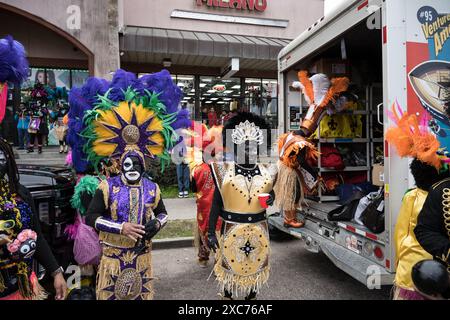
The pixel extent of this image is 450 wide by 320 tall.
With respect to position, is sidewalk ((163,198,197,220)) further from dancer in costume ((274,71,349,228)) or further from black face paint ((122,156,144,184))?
black face paint ((122,156,144,184))

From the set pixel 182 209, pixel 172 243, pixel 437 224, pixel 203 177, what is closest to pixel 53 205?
pixel 203 177

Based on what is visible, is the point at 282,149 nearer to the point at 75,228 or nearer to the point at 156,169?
the point at 75,228

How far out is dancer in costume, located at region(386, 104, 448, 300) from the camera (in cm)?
207

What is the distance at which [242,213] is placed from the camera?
9.97 feet

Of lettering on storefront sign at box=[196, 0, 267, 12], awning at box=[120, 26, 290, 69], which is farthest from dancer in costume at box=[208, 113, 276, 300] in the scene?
lettering on storefront sign at box=[196, 0, 267, 12]

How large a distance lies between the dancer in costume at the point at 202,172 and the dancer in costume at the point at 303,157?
3.12 feet

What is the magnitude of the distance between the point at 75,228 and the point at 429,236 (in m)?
3.25

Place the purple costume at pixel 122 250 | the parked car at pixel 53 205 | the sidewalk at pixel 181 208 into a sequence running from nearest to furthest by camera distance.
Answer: the purple costume at pixel 122 250
the parked car at pixel 53 205
the sidewalk at pixel 181 208

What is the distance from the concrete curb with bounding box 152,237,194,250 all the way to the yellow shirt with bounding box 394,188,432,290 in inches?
160

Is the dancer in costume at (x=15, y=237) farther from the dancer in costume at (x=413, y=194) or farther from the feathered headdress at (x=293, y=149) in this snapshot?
the feathered headdress at (x=293, y=149)

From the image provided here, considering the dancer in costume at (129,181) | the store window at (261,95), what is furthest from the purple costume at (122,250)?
the store window at (261,95)

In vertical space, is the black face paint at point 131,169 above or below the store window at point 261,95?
below

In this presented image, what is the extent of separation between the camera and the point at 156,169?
33.0 ft

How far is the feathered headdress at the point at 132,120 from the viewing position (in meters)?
2.83
